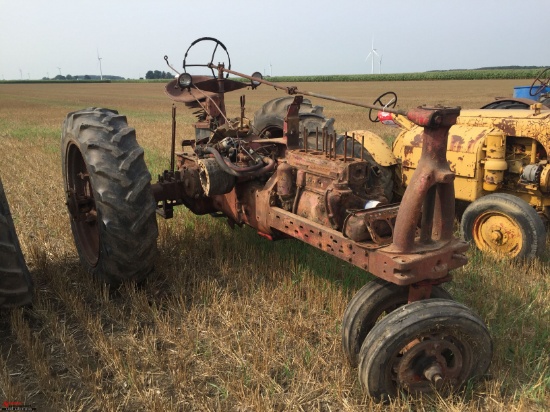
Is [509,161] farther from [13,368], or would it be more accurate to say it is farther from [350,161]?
[13,368]

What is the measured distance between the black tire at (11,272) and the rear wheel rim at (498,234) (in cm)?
410

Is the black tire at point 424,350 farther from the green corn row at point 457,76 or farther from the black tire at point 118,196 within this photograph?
the green corn row at point 457,76

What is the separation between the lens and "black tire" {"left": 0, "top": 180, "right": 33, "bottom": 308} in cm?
313

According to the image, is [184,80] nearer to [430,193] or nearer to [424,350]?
[430,193]

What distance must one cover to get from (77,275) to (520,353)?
3.56 metres

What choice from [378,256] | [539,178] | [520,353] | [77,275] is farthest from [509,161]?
[77,275]

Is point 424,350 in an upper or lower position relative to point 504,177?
lower

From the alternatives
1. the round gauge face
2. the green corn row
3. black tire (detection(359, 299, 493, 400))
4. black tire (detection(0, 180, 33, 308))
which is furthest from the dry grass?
the green corn row

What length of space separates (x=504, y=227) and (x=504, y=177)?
797mm

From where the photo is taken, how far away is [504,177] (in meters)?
5.27

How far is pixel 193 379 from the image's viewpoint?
289 centimetres

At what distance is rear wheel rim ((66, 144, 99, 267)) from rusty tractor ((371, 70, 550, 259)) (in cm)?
307

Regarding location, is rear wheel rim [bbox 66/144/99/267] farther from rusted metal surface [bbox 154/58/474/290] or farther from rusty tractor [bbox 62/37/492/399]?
rusted metal surface [bbox 154/58/474/290]

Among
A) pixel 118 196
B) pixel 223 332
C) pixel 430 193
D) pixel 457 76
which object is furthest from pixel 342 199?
pixel 457 76
